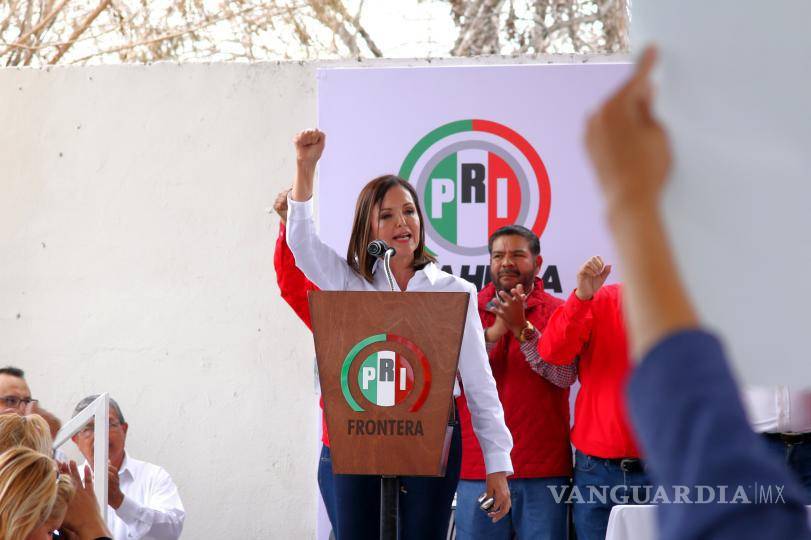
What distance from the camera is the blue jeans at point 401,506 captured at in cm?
277

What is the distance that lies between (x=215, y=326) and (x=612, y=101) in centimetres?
445

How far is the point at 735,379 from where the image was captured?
0.64 m

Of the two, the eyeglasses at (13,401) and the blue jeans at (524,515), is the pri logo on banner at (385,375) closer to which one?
the blue jeans at (524,515)

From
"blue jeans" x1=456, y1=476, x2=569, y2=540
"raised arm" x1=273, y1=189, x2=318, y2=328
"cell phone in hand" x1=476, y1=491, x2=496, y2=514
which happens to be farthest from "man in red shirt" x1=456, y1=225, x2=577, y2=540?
"cell phone in hand" x1=476, y1=491, x2=496, y2=514

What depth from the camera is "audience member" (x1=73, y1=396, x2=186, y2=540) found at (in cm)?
394

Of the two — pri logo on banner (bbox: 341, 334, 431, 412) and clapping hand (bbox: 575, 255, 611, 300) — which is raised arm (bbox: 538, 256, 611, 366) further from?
pri logo on banner (bbox: 341, 334, 431, 412)

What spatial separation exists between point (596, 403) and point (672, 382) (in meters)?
3.36

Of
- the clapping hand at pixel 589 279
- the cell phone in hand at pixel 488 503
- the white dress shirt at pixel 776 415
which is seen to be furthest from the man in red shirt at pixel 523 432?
the cell phone in hand at pixel 488 503

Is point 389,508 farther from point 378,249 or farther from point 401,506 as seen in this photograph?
point 378,249

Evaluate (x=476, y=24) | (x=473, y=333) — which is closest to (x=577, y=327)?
(x=473, y=333)

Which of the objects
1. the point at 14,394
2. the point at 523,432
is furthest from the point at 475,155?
the point at 14,394

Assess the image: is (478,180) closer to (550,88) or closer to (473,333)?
(550,88)

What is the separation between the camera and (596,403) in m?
3.92

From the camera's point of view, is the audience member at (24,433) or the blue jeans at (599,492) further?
the blue jeans at (599,492)
